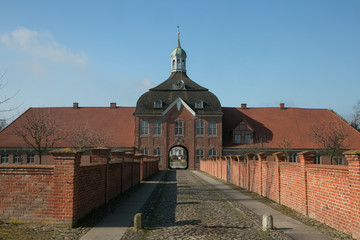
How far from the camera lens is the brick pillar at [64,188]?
30.7 ft

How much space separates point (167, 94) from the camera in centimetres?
4928

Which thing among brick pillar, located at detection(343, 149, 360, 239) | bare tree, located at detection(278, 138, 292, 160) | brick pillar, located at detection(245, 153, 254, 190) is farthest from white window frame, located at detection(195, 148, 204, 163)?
brick pillar, located at detection(343, 149, 360, 239)

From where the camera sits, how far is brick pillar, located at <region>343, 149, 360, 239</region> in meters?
8.17

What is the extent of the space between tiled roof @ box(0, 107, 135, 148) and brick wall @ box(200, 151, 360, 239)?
107ft

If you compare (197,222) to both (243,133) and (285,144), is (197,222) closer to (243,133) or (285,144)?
(285,144)

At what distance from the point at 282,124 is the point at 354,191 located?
43.5 metres

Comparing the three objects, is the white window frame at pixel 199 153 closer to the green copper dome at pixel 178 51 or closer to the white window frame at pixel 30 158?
the green copper dome at pixel 178 51

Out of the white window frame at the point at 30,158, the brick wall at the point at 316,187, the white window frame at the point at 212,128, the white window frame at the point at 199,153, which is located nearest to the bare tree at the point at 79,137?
the white window frame at the point at 30,158

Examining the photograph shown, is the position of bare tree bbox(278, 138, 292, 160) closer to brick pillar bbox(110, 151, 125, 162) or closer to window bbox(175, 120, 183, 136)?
window bbox(175, 120, 183, 136)

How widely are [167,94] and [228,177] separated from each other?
24.5 meters

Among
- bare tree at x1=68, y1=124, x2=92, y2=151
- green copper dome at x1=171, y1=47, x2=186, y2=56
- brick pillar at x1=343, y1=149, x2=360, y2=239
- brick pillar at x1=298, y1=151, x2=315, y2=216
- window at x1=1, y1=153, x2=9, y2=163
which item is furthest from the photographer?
green copper dome at x1=171, y1=47, x2=186, y2=56

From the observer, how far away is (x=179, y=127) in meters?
48.1

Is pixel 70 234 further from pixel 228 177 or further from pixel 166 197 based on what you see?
pixel 228 177

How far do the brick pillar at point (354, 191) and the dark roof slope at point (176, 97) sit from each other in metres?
38.9
